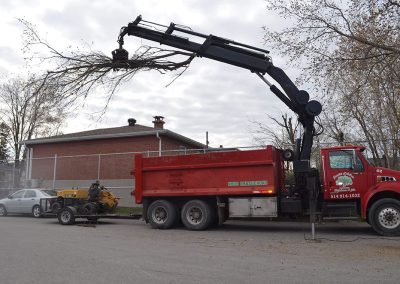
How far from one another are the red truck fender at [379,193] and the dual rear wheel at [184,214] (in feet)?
15.9

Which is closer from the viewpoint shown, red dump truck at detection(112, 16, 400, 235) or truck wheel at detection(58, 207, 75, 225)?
red dump truck at detection(112, 16, 400, 235)

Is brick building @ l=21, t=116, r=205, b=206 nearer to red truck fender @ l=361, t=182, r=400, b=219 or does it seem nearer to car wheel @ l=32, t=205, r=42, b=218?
car wheel @ l=32, t=205, r=42, b=218

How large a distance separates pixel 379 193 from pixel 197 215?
19.1 feet

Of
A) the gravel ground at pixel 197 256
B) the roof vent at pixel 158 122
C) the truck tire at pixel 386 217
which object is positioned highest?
the roof vent at pixel 158 122

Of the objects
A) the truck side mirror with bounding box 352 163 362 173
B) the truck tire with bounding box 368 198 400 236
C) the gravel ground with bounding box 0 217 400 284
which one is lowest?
the gravel ground with bounding box 0 217 400 284

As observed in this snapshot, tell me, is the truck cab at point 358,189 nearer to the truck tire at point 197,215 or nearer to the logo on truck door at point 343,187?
the logo on truck door at point 343,187

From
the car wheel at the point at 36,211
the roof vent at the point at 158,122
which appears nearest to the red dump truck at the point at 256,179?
the car wheel at the point at 36,211

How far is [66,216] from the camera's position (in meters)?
18.2

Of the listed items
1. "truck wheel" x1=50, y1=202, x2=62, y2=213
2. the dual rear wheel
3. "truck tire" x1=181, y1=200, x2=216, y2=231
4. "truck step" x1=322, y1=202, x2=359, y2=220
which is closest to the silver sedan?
"truck wheel" x1=50, y1=202, x2=62, y2=213

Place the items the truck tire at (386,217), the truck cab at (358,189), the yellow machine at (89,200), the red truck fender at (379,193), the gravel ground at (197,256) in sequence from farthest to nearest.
Answer: the yellow machine at (89,200), the red truck fender at (379,193), the truck cab at (358,189), the truck tire at (386,217), the gravel ground at (197,256)

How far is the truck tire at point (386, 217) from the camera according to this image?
1309 cm

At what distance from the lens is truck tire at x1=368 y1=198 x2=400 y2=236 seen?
13094 millimetres

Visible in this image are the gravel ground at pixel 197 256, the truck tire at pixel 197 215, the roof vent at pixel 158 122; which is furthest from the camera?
the roof vent at pixel 158 122

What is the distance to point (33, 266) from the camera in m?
8.77
